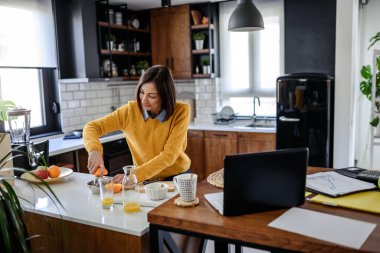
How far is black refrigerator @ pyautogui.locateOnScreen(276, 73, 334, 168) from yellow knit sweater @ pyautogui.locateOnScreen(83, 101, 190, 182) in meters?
1.88

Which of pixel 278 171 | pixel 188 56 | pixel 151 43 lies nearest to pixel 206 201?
pixel 278 171

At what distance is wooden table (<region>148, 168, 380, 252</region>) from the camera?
119cm

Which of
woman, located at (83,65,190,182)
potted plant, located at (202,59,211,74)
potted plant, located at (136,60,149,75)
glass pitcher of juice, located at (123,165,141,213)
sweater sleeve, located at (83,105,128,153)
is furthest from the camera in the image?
potted plant, located at (136,60,149,75)

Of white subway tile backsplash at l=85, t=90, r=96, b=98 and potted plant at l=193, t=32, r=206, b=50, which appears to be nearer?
white subway tile backsplash at l=85, t=90, r=96, b=98

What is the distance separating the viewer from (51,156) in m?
3.27

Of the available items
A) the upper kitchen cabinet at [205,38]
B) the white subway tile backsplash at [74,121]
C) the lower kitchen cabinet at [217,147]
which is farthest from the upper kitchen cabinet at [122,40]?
the lower kitchen cabinet at [217,147]

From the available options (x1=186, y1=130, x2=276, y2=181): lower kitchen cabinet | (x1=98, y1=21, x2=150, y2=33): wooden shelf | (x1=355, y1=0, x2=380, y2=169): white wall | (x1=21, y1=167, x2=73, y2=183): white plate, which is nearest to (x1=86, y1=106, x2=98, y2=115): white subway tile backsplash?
(x1=98, y1=21, x2=150, y2=33): wooden shelf

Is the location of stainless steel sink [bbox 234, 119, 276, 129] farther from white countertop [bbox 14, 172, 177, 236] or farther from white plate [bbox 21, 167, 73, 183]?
white countertop [bbox 14, 172, 177, 236]

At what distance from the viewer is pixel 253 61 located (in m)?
4.79

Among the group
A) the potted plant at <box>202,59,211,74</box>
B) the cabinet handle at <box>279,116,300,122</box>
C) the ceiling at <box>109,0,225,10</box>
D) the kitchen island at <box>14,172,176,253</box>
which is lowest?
the kitchen island at <box>14,172,176,253</box>

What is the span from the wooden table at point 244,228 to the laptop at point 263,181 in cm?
3

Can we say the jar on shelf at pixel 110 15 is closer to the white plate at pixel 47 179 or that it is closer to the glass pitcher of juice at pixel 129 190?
the white plate at pixel 47 179

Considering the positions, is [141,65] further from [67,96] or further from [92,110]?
[67,96]

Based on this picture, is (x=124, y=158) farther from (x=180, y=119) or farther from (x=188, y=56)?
(x=180, y=119)
